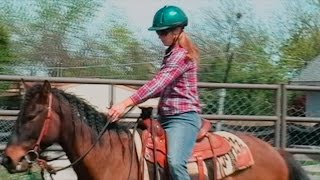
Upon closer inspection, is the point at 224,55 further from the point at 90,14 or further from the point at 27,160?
the point at 27,160

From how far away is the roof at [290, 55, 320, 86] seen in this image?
2106cm

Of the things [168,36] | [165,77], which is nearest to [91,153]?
[165,77]

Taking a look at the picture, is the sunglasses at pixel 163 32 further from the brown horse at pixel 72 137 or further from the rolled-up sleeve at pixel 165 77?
the brown horse at pixel 72 137

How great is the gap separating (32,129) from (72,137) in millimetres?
348

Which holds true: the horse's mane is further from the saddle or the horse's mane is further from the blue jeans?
the blue jeans

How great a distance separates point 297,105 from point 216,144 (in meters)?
3.47

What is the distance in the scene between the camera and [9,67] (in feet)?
53.5

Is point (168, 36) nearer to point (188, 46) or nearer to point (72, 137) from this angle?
point (188, 46)

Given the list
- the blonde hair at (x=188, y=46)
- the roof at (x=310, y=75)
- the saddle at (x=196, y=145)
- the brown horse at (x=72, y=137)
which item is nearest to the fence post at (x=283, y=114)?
the saddle at (x=196, y=145)

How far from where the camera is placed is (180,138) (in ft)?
17.3

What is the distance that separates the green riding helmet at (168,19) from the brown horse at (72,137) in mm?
777

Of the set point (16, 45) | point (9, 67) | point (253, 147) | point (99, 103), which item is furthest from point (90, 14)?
point (253, 147)

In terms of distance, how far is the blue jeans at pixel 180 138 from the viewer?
5191mm

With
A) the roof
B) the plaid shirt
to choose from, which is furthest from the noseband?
the roof
